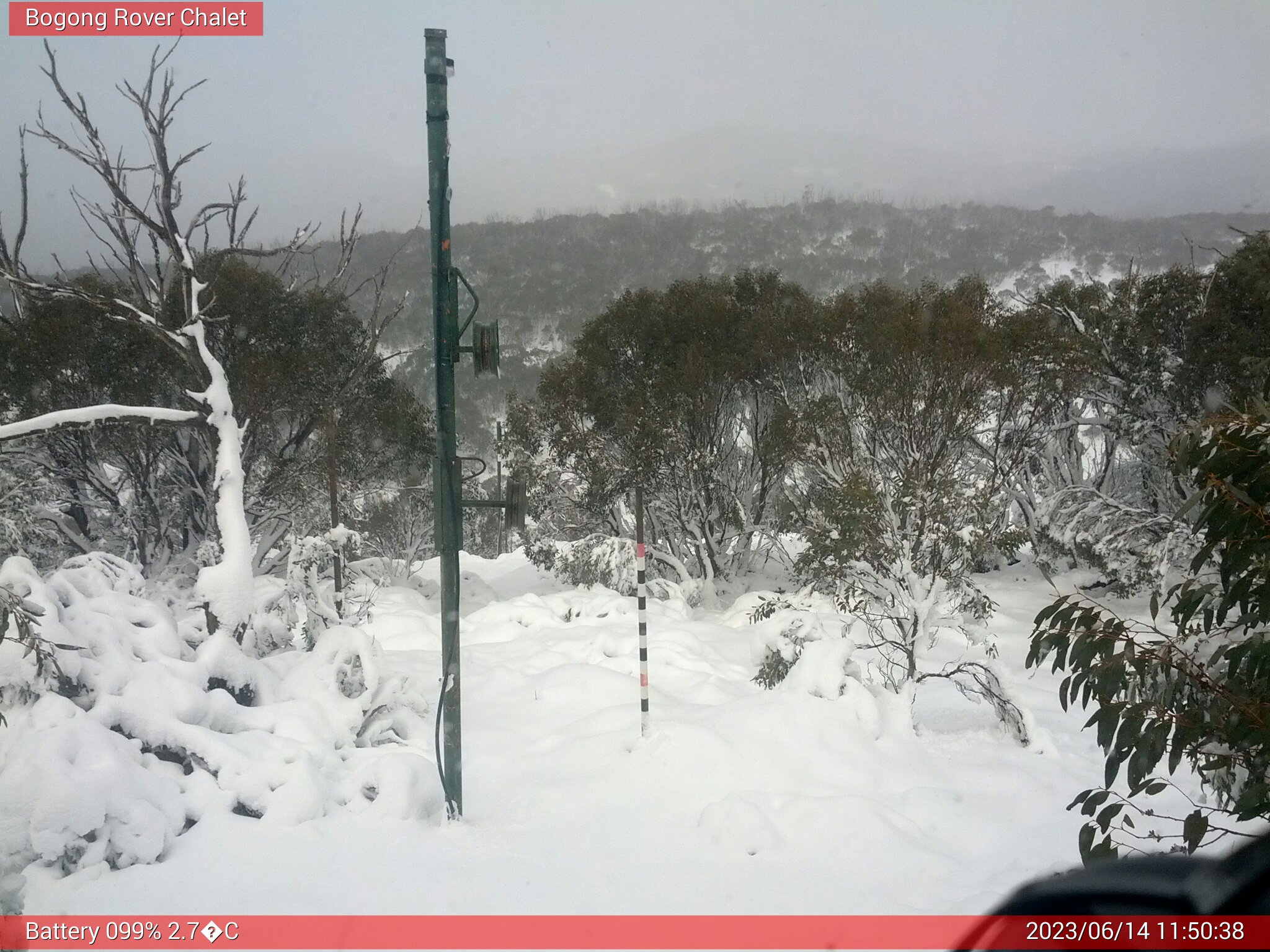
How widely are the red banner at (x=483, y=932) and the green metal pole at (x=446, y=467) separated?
1.38 metres

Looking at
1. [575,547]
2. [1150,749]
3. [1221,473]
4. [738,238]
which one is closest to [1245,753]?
[1150,749]

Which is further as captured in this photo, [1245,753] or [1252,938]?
[1245,753]

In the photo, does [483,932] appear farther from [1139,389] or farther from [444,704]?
[1139,389]

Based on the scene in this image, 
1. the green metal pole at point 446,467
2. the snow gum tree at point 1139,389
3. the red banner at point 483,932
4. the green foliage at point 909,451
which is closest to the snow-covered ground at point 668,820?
the red banner at point 483,932

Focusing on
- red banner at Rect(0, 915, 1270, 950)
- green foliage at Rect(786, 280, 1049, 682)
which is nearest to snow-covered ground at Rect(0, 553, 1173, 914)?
red banner at Rect(0, 915, 1270, 950)

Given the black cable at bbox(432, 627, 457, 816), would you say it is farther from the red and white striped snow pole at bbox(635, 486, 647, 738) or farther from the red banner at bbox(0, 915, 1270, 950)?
the red and white striped snow pole at bbox(635, 486, 647, 738)

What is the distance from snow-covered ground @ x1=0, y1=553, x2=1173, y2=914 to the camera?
373cm

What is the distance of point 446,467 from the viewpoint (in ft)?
15.8

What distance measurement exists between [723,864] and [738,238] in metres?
48.2

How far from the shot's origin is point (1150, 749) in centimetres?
243

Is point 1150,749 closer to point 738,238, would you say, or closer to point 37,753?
point 37,753

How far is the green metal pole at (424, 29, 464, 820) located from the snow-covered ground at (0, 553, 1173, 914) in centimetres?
33

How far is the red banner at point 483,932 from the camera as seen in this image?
311 cm

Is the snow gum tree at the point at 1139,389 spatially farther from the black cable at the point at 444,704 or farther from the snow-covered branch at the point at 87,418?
the snow-covered branch at the point at 87,418
